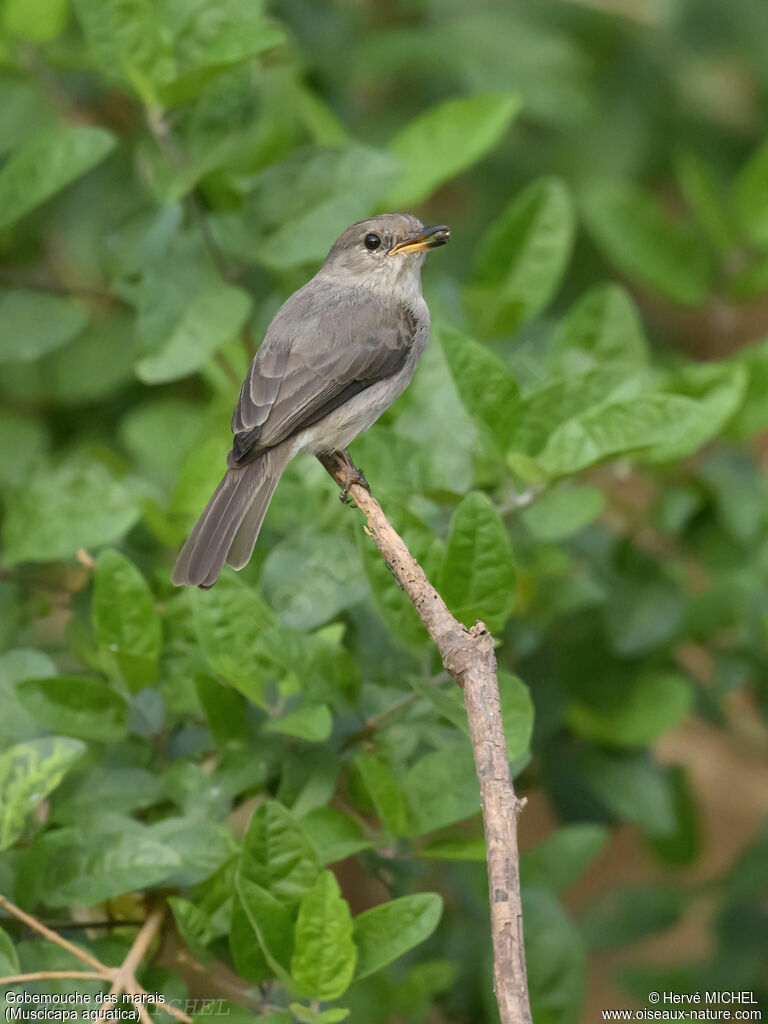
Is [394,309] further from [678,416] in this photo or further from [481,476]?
[678,416]

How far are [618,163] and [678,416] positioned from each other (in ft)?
9.28

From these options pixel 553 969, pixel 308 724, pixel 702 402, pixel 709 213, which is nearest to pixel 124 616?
pixel 308 724

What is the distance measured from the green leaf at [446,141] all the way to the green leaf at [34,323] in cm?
92

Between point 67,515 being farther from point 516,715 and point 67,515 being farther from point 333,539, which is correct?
point 516,715

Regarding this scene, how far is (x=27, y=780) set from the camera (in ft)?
7.07

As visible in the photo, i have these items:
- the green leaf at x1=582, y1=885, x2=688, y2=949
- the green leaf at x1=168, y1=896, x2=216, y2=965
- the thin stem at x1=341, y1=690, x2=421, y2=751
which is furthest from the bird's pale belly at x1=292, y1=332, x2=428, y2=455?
the green leaf at x1=582, y1=885, x2=688, y2=949

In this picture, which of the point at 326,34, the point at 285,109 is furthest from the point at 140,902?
the point at 326,34

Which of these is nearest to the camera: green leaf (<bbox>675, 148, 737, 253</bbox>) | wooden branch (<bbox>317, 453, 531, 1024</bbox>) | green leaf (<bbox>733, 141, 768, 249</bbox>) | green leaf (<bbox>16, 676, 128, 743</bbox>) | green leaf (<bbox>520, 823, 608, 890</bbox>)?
wooden branch (<bbox>317, 453, 531, 1024</bbox>)

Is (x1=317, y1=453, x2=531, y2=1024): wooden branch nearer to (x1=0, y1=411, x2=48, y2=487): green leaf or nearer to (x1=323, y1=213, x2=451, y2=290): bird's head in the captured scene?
(x1=323, y1=213, x2=451, y2=290): bird's head

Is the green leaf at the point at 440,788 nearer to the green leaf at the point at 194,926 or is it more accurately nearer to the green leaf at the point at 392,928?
the green leaf at the point at 392,928

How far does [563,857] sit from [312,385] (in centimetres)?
130

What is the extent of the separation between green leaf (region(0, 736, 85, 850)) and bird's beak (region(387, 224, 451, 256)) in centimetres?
128

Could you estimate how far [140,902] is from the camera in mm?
2379

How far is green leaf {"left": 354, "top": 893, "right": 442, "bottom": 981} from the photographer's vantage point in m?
2.04
